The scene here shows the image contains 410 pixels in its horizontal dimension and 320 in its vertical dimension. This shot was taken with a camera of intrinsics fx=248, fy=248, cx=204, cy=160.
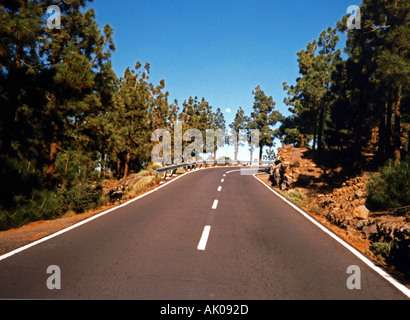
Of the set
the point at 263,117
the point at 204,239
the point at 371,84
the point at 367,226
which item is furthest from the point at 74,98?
the point at 263,117

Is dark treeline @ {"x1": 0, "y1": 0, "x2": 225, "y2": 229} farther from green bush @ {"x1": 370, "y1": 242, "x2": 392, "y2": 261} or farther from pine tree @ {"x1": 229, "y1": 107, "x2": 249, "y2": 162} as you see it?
pine tree @ {"x1": 229, "y1": 107, "x2": 249, "y2": 162}

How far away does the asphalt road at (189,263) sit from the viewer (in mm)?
3670

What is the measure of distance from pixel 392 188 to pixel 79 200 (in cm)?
1239

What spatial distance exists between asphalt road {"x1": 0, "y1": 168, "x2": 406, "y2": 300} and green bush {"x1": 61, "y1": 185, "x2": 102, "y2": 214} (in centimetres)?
436

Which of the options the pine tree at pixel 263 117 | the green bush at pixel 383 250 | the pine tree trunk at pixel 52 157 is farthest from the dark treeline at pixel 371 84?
the pine tree at pixel 263 117

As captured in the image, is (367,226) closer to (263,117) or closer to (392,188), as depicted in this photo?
(392,188)

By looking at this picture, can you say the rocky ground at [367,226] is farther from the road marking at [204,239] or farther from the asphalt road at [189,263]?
the road marking at [204,239]

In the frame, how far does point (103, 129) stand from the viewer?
13922mm

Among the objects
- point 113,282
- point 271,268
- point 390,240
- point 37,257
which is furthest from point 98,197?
point 390,240

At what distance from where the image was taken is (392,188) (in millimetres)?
7875

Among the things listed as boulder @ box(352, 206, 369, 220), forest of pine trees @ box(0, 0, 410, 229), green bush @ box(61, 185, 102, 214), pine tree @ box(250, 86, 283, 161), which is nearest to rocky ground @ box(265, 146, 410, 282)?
boulder @ box(352, 206, 369, 220)

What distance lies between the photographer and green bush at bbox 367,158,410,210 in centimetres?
770
